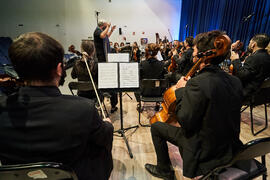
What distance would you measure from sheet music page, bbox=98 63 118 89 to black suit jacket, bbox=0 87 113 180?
120cm

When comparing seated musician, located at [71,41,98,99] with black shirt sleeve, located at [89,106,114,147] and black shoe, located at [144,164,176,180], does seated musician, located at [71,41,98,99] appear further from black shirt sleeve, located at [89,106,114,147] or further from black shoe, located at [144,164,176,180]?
black shirt sleeve, located at [89,106,114,147]

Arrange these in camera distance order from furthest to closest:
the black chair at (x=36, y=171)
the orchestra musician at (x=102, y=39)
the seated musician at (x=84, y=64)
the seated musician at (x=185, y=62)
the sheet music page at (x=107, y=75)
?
1. the orchestra musician at (x=102, y=39)
2. the seated musician at (x=185, y=62)
3. the seated musician at (x=84, y=64)
4. the sheet music page at (x=107, y=75)
5. the black chair at (x=36, y=171)

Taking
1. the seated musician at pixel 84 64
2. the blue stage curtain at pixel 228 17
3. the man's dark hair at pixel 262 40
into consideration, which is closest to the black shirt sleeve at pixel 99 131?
the seated musician at pixel 84 64

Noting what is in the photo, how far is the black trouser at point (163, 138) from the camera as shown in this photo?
151 centimetres

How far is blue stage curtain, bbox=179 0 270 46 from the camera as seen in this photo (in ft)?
17.5

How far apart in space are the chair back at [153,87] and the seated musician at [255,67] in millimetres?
1146

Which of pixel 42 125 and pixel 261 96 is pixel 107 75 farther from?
pixel 261 96

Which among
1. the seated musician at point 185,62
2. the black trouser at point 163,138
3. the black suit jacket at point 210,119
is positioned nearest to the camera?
the black suit jacket at point 210,119

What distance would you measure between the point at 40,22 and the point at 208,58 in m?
13.5

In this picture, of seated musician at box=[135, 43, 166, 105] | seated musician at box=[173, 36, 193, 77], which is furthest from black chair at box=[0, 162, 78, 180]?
seated musician at box=[173, 36, 193, 77]

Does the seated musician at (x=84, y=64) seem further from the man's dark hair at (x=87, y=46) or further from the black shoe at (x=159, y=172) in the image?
the black shoe at (x=159, y=172)

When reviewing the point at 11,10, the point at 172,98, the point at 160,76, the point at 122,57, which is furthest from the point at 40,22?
the point at 172,98

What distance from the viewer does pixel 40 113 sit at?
2.30 feet

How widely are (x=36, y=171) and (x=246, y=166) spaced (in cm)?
138
